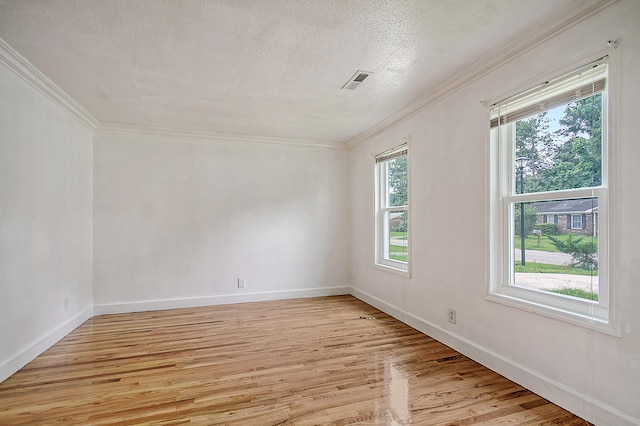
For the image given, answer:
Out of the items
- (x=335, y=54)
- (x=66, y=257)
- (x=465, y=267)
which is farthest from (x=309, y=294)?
(x=335, y=54)

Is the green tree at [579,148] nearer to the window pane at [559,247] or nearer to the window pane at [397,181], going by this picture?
the window pane at [559,247]

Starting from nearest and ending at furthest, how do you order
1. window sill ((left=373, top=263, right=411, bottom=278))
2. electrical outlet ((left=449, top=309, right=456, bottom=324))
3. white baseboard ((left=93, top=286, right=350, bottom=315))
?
1. electrical outlet ((left=449, top=309, right=456, bottom=324))
2. window sill ((left=373, top=263, right=411, bottom=278))
3. white baseboard ((left=93, top=286, right=350, bottom=315))

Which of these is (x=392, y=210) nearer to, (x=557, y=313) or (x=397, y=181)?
(x=397, y=181)

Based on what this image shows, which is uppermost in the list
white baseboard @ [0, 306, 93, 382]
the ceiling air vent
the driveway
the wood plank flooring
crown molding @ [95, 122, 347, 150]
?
the ceiling air vent

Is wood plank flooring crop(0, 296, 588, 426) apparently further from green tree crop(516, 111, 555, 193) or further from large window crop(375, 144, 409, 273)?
green tree crop(516, 111, 555, 193)

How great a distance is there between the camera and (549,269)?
88.9 inches

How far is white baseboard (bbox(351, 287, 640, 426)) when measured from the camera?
182 centimetres

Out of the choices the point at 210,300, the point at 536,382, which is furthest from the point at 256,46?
the point at 210,300

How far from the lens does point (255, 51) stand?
2.42 metres

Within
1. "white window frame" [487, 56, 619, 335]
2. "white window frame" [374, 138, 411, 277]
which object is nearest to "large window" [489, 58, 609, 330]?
"white window frame" [487, 56, 619, 335]

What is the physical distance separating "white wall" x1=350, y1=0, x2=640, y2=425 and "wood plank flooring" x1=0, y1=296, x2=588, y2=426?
0.20m

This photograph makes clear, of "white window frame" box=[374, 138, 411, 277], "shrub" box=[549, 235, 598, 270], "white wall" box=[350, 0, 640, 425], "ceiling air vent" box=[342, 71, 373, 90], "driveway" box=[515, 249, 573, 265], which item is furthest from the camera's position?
"white window frame" box=[374, 138, 411, 277]

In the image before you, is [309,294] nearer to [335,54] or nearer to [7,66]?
[335,54]

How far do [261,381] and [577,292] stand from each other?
2.26 m
